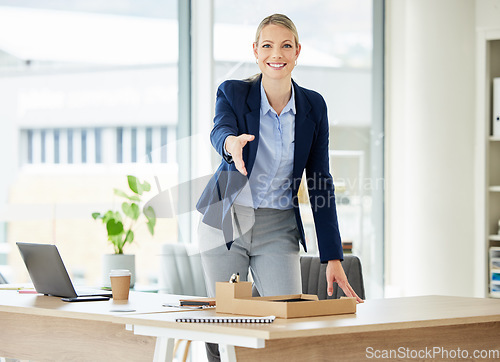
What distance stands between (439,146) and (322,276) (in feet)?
6.90

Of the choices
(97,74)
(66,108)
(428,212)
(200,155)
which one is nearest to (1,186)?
(66,108)

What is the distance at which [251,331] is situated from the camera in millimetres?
1453

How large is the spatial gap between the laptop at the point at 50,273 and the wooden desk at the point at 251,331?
0.20ft

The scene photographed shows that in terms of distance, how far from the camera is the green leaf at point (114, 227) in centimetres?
386

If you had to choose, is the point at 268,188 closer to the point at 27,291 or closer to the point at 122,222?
the point at 27,291

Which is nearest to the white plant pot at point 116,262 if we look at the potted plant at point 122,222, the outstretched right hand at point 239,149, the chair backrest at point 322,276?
the potted plant at point 122,222

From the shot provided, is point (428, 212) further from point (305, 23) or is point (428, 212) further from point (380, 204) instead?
point (305, 23)

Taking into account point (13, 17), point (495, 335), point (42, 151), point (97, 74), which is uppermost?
point (13, 17)

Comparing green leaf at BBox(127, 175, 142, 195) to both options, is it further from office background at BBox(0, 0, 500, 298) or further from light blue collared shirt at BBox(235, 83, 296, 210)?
light blue collared shirt at BBox(235, 83, 296, 210)

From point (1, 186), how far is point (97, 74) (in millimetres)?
868

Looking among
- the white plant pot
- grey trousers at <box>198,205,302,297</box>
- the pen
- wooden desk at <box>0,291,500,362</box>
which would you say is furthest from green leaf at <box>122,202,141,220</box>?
grey trousers at <box>198,205,302,297</box>

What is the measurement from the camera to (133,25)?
445 cm

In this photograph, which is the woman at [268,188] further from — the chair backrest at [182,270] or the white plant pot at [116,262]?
A: the chair backrest at [182,270]

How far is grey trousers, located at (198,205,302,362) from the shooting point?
2.15 meters
